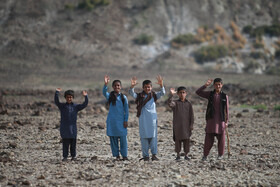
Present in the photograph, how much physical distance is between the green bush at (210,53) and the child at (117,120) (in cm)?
3515

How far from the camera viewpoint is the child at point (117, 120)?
26.0 feet

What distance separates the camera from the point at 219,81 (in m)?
7.98

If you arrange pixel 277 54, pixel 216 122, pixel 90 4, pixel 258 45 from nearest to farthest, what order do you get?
pixel 216 122
pixel 258 45
pixel 277 54
pixel 90 4

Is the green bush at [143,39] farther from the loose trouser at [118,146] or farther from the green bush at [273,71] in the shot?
the loose trouser at [118,146]

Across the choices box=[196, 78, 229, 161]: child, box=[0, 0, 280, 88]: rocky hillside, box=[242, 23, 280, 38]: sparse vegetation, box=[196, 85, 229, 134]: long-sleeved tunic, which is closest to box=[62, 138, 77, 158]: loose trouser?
box=[196, 78, 229, 161]: child

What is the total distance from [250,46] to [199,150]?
1555 inches

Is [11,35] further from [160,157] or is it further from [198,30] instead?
[160,157]

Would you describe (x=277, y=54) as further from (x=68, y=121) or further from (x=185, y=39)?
(x=68, y=121)

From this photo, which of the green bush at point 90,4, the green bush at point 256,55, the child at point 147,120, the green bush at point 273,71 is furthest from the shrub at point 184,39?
the child at point 147,120

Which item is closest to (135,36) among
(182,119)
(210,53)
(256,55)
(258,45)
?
(210,53)

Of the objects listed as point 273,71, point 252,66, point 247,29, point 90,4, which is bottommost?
point 273,71

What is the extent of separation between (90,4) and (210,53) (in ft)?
46.7

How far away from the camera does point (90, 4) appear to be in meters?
48.2

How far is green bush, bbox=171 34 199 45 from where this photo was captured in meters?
44.8
